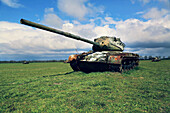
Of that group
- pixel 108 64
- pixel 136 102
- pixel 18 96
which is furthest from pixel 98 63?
pixel 18 96

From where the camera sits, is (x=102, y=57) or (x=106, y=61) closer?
(x=106, y=61)

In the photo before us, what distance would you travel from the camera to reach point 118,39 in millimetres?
9969

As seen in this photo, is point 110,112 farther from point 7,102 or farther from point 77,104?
point 7,102

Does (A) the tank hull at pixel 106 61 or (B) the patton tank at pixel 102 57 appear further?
(A) the tank hull at pixel 106 61

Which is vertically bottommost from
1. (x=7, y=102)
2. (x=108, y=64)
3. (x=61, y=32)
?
(x=7, y=102)

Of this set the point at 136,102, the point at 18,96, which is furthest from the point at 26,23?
Result: the point at 136,102

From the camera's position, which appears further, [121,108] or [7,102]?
[7,102]

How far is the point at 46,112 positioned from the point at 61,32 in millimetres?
4344

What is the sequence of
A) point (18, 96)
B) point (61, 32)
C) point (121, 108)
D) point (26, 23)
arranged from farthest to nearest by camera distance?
point (61, 32) < point (26, 23) < point (18, 96) < point (121, 108)

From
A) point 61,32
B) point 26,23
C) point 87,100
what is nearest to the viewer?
point 87,100

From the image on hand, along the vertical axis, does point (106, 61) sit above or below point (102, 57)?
below

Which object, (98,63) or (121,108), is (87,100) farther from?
(98,63)

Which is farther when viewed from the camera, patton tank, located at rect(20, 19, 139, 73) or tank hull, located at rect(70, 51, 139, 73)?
tank hull, located at rect(70, 51, 139, 73)

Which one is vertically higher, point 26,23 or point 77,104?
point 26,23
